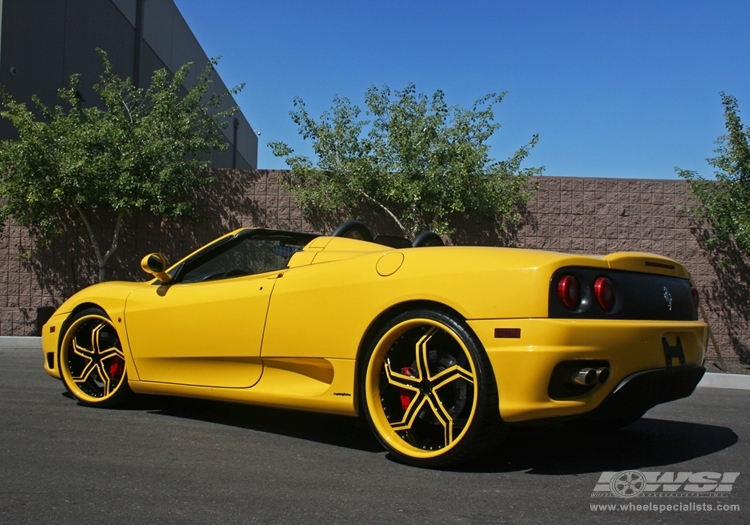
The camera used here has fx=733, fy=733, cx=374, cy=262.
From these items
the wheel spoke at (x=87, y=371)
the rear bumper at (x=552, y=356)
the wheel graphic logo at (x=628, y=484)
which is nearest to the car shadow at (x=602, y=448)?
the wheel graphic logo at (x=628, y=484)

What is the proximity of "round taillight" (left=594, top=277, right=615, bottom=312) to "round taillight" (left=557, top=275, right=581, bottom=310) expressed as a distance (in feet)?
0.36

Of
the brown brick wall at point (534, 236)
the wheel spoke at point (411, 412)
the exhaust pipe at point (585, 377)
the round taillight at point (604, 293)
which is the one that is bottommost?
the wheel spoke at point (411, 412)

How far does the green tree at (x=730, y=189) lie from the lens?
457 inches

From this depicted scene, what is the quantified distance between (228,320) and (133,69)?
1973cm

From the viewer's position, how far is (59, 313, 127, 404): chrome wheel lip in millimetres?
5141

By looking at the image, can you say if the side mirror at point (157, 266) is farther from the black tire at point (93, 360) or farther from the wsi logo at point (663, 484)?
the wsi logo at point (663, 484)

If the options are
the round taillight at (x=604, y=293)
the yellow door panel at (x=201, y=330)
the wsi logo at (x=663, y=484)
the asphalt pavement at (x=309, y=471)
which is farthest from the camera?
the yellow door panel at (x=201, y=330)

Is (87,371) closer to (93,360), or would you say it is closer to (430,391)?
(93,360)

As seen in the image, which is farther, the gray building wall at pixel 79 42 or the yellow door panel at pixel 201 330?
the gray building wall at pixel 79 42

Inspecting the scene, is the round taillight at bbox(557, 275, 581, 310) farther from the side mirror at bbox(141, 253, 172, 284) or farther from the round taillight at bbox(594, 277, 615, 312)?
the side mirror at bbox(141, 253, 172, 284)

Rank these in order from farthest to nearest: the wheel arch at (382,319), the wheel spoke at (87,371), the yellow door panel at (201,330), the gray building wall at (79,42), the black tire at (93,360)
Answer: the gray building wall at (79,42)
the wheel spoke at (87,371)
the black tire at (93,360)
the yellow door panel at (201,330)
the wheel arch at (382,319)

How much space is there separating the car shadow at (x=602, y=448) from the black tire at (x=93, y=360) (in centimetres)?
268

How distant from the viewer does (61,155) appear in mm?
11836

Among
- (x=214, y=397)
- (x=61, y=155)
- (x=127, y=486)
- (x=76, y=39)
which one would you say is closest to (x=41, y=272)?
(x=61, y=155)
